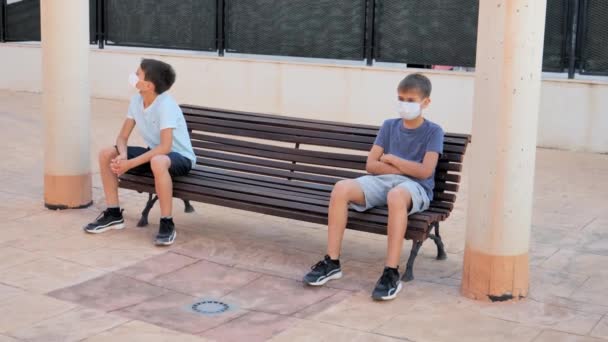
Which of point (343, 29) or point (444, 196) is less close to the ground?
point (343, 29)

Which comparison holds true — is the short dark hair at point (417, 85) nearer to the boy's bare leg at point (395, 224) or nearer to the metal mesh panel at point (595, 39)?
the boy's bare leg at point (395, 224)

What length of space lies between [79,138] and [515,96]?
361 cm

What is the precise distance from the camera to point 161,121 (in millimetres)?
6859

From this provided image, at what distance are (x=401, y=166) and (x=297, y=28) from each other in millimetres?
6768

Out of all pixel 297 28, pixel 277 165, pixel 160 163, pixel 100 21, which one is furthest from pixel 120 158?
pixel 100 21

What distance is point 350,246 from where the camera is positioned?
6895mm

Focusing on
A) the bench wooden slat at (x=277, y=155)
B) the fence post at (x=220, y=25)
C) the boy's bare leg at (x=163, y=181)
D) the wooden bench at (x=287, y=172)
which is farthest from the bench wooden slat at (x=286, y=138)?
the fence post at (x=220, y=25)

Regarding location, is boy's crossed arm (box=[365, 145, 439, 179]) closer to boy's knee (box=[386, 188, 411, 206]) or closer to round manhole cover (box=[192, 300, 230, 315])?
boy's knee (box=[386, 188, 411, 206])

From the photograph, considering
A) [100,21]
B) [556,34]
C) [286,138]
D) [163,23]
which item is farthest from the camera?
[100,21]

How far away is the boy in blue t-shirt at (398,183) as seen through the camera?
5773mm

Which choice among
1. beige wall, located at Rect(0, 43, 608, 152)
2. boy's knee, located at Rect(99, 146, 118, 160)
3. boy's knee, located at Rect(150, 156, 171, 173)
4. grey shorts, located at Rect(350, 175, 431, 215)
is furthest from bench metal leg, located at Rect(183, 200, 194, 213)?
beige wall, located at Rect(0, 43, 608, 152)

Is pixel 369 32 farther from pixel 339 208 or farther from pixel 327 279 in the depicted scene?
pixel 327 279

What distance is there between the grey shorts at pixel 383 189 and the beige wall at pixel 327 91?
16.4 feet

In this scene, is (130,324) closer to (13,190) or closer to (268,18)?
(13,190)
